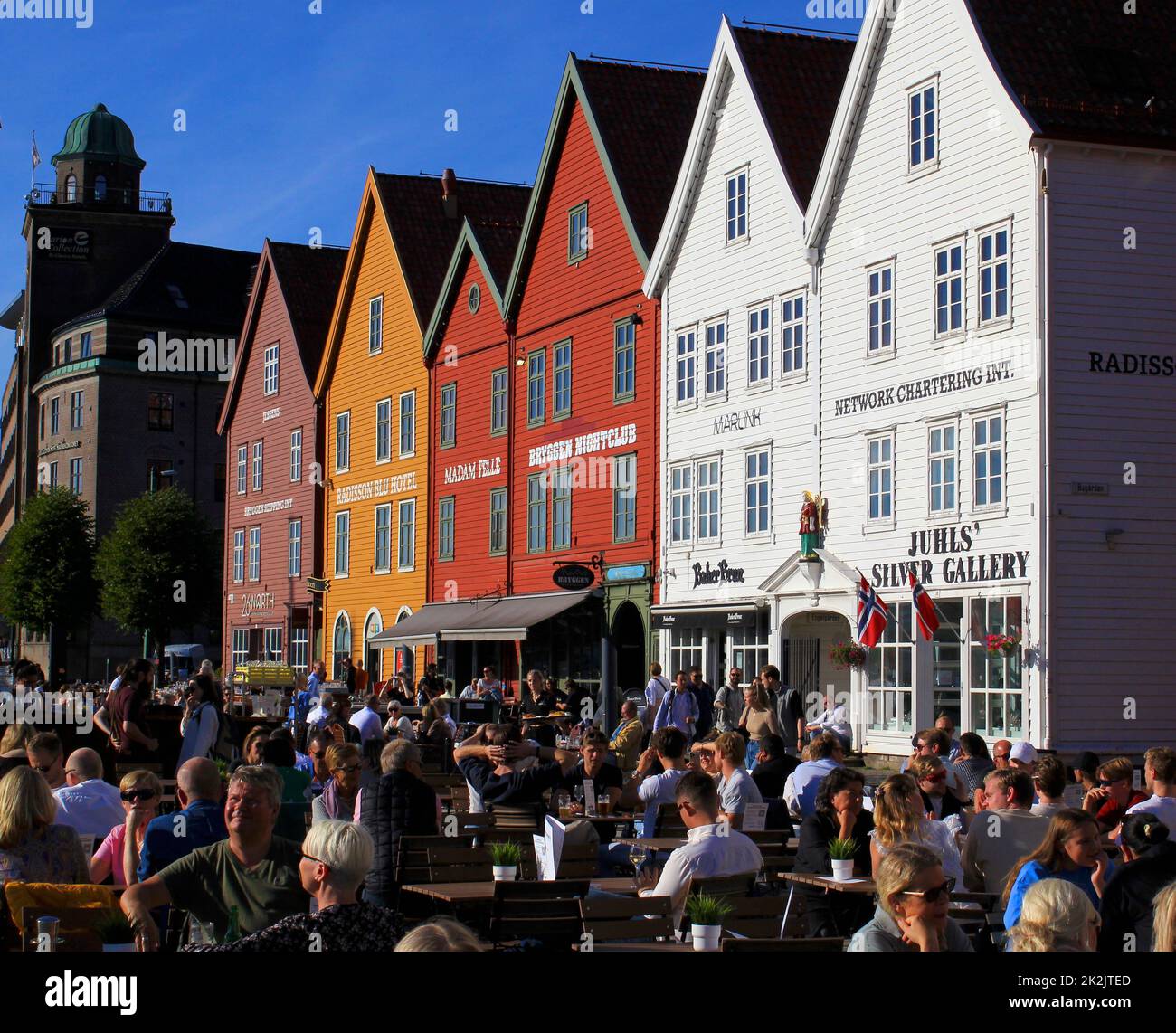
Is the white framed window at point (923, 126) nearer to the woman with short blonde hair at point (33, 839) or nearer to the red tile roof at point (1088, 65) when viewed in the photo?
the red tile roof at point (1088, 65)

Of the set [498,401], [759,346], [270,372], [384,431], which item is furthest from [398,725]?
[270,372]

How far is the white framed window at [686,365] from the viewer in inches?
1389

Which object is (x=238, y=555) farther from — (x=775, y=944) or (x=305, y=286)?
(x=775, y=944)

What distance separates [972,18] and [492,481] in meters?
20.0

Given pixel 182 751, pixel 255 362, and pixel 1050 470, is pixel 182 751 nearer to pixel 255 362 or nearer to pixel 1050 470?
pixel 1050 470

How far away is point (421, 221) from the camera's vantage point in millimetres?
50281

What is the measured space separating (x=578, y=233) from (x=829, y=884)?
102 feet

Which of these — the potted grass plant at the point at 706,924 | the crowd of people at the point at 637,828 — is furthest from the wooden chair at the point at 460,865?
the potted grass plant at the point at 706,924

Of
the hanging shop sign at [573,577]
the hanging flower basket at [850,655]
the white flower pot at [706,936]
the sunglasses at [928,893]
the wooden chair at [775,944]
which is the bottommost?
the white flower pot at [706,936]

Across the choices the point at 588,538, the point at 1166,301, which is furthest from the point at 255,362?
the point at 1166,301

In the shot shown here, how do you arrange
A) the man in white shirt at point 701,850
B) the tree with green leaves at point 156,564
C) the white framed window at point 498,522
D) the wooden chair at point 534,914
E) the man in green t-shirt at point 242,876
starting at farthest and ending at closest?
the tree with green leaves at point 156,564 < the white framed window at point 498,522 < the man in white shirt at point 701,850 < the wooden chair at point 534,914 < the man in green t-shirt at point 242,876

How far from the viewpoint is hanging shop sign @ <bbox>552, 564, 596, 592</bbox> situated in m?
37.7

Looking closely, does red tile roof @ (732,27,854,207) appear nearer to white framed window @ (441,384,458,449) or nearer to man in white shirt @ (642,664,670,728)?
man in white shirt @ (642,664,670,728)

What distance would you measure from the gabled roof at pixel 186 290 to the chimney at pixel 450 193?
38.3m
